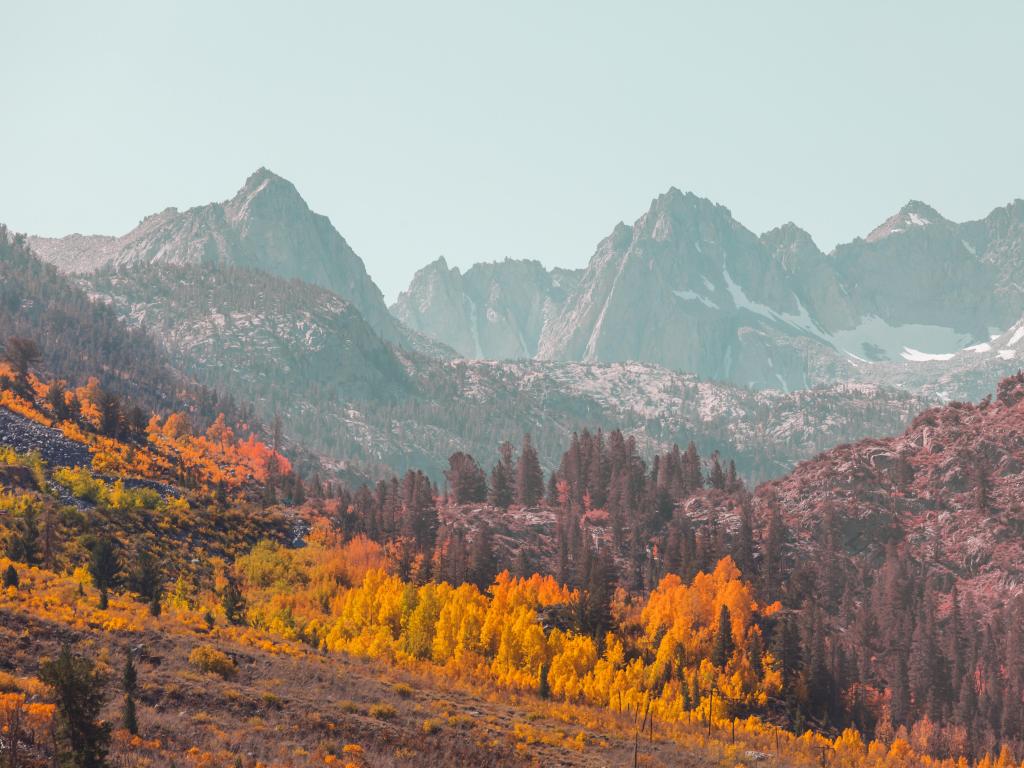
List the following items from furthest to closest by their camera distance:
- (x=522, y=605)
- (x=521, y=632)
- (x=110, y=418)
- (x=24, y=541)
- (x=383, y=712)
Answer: (x=110, y=418) → (x=522, y=605) → (x=521, y=632) → (x=24, y=541) → (x=383, y=712)

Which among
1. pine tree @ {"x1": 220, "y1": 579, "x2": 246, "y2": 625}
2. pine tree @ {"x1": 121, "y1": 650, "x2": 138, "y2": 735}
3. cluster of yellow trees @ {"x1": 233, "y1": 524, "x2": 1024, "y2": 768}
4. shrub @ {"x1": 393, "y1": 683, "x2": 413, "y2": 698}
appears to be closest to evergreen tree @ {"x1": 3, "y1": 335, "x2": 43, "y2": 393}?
cluster of yellow trees @ {"x1": 233, "y1": 524, "x2": 1024, "y2": 768}

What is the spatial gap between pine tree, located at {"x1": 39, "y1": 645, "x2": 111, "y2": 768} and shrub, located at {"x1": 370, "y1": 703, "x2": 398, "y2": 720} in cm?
2379

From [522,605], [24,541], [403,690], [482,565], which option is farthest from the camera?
[482,565]

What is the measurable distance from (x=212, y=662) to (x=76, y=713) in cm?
2355

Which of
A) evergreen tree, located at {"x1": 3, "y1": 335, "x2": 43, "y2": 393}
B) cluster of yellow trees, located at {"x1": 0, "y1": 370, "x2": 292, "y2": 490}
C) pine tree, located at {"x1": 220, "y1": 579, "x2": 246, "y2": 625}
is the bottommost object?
pine tree, located at {"x1": 220, "y1": 579, "x2": 246, "y2": 625}

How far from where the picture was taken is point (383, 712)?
200ft

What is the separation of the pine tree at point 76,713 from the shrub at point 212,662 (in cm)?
2199

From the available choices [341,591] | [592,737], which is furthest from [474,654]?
[592,737]

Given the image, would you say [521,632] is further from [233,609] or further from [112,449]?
[112,449]

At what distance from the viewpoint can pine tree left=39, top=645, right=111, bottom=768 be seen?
37.8 m

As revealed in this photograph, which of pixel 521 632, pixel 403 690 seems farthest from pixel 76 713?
pixel 521 632

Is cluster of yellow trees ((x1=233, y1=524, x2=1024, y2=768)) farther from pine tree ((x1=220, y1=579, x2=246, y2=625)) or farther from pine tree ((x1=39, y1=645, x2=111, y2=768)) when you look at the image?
pine tree ((x1=39, y1=645, x2=111, y2=768))

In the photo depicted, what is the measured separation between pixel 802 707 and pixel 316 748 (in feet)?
271

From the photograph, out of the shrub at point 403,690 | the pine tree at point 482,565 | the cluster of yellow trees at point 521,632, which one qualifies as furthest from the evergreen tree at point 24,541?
the pine tree at point 482,565
